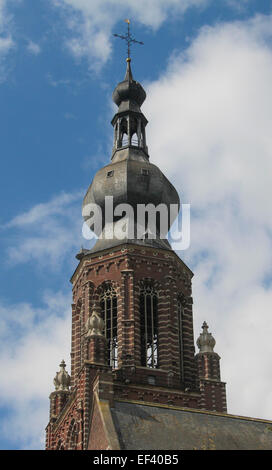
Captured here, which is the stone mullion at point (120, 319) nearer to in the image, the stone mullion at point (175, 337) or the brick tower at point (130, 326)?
the brick tower at point (130, 326)

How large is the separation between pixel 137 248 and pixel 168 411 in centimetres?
1288

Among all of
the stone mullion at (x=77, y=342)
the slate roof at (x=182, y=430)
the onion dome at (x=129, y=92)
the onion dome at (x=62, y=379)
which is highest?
the onion dome at (x=129, y=92)

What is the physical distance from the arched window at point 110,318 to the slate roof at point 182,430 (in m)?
7.66

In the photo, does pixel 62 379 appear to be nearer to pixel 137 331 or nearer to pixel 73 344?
pixel 73 344

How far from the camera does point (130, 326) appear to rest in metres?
59.6

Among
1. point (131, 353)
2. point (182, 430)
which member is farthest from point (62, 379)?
point (182, 430)

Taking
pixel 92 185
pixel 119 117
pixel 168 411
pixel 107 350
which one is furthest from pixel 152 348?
pixel 119 117

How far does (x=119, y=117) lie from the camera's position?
7106cm

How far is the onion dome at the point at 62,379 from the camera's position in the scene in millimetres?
63188

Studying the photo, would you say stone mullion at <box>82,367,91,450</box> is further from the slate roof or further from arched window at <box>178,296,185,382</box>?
arched window at <box>178,296,185,382</box>

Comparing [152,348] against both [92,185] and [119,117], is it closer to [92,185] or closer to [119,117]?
[92,185]

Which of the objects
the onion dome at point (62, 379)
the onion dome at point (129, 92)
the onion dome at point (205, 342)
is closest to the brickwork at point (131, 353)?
the onion dome at point (205, 342)

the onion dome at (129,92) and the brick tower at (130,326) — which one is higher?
the onion dome at (129,92)

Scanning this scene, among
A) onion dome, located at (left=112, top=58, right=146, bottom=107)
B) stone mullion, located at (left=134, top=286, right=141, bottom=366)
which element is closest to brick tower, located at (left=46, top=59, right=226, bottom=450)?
stone mullion, located at (left=134, top=286, right=141, bottom=366)
